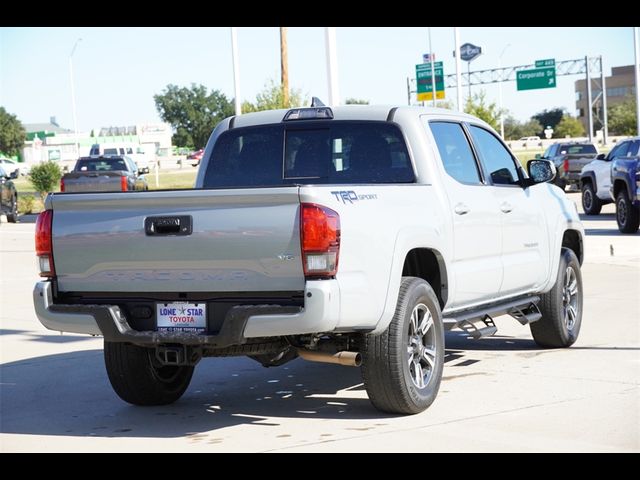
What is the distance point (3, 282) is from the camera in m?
17.0

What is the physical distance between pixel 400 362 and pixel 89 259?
2.05 meters

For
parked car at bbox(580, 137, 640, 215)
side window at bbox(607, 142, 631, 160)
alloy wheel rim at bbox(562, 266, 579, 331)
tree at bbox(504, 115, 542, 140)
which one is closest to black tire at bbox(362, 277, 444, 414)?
alloy wheel rim at bbox(562, 266, 579, 331)

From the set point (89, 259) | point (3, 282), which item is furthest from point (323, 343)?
point (3, 282)

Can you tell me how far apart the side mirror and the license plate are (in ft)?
12.0

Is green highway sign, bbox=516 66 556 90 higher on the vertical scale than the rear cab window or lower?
higher

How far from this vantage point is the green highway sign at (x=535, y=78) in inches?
3182

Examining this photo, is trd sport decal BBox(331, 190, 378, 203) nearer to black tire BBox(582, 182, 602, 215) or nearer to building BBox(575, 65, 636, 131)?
black tire BBox(582, 182, 602, 215)

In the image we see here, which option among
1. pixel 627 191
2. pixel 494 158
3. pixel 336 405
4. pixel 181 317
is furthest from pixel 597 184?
pixel 181 317

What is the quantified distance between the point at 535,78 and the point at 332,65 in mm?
64202

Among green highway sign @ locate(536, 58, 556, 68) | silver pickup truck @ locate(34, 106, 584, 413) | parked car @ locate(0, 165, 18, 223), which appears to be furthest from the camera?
green highway sign @ locate(536, 58, 556, 68)

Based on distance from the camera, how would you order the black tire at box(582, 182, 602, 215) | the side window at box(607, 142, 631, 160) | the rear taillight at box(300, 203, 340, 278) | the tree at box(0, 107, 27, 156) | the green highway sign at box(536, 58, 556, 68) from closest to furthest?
the rear taillight at box(300, 203, 340, 278) → the side window at box(607, 142, 631, 160) → the black tire at box(582, 182, 602, 215) → the green highway sign at box(536, 58, 556, 68) → the tree at box(0, 107, 27, 156)

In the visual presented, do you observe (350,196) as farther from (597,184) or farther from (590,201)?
(590,201)

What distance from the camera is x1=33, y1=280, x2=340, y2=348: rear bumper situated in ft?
20.7

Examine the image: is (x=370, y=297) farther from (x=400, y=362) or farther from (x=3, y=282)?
(x=3, y=282)
